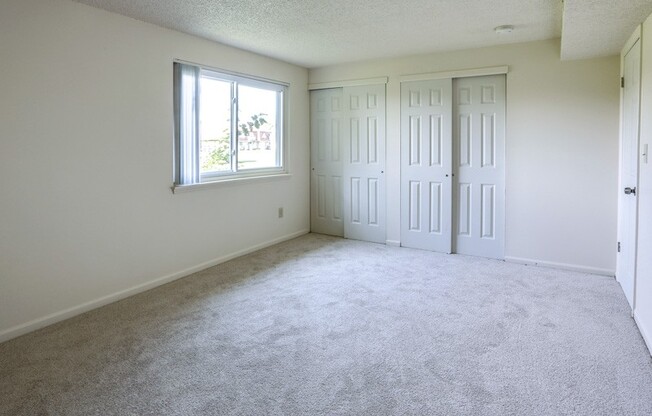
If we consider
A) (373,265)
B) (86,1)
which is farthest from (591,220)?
(86,1)

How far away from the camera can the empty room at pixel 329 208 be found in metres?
2.35

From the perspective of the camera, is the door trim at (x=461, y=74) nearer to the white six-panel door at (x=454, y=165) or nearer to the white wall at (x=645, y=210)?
the white six-panel door at (x=454, y=165)

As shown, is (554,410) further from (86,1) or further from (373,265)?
(86,1)

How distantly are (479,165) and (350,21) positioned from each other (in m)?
2.13

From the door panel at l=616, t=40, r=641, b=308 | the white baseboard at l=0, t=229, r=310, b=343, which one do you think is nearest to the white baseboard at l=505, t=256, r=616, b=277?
the door panel at l=616, t=40, r=641, b=308

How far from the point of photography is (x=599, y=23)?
115 inches

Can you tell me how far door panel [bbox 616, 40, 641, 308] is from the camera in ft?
10.3

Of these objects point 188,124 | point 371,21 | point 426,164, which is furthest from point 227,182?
point 426,164

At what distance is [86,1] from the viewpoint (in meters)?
3.14

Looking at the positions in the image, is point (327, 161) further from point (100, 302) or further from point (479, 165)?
point (100, 302)

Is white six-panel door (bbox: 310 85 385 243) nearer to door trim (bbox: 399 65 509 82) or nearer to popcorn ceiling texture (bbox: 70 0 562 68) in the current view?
door trim (bbox: 399 65 509 82)

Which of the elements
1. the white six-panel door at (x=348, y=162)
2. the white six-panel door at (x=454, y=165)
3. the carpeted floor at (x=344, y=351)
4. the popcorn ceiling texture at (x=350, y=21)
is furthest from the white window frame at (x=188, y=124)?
the white six-panel door at (x=454, y=165)

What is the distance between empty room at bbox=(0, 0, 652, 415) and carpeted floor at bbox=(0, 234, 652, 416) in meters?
0.02

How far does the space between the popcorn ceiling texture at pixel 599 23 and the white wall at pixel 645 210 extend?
15cm
